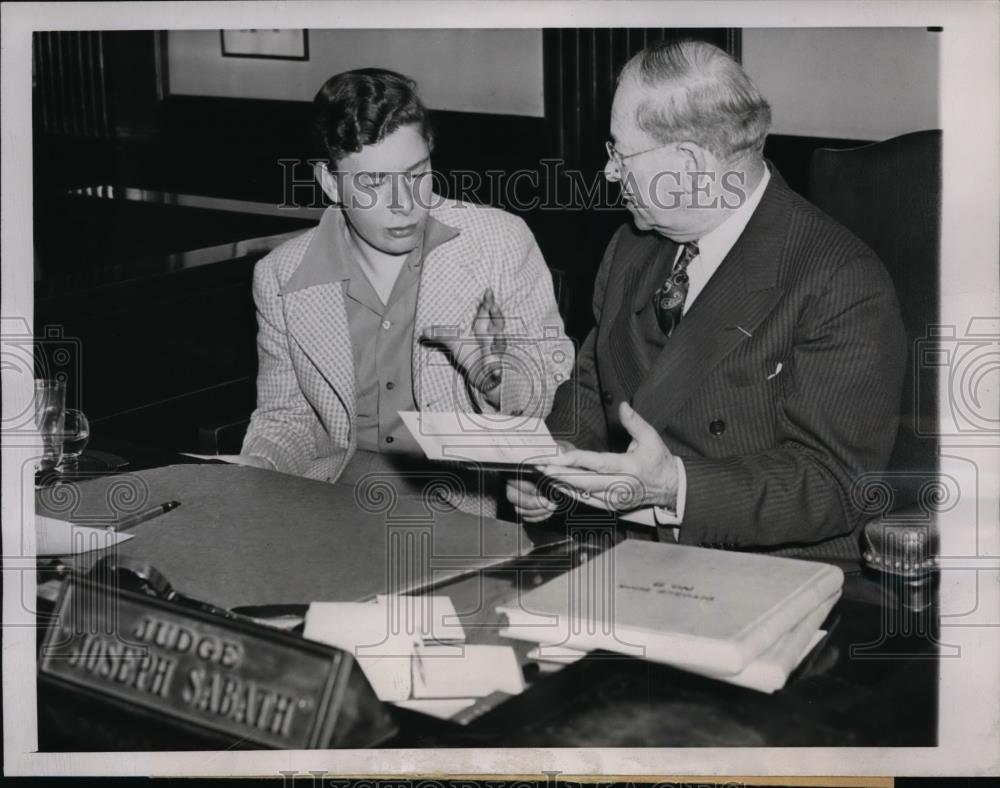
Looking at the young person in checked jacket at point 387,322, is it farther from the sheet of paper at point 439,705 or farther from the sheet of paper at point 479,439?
the sheet of paper at point 439,705

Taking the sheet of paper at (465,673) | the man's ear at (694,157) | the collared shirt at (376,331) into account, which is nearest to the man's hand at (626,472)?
the sheet of paper at (465,673)

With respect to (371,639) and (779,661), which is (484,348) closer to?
(371,639)

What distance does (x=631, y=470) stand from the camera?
180cm

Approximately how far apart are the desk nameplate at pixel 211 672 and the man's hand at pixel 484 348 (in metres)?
1.18

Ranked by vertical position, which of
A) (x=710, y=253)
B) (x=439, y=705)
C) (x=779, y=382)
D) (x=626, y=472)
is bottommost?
(x=439, y=705)

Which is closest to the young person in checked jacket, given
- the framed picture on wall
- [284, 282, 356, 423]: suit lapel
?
[284, 282, 356, 423]: suit lapel

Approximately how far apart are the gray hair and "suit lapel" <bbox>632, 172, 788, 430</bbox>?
14 centimetres

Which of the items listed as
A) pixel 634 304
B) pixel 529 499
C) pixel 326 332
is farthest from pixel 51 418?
pixel 634 304

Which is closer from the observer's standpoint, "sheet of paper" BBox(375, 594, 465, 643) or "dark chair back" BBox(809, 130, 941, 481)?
"sheet of paper" BBox(375, 594, 465, 643)

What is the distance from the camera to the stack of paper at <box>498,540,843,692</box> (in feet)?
4.29

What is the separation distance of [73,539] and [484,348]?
44.7 inches

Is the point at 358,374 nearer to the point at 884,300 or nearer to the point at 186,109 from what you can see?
the point at 884,300

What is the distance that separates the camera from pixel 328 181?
2.63 metres

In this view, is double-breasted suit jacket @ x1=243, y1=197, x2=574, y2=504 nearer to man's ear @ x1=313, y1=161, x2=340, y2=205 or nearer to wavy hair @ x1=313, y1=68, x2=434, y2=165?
man's ear @ x1=313, y1=161, x2=340, y2=205
